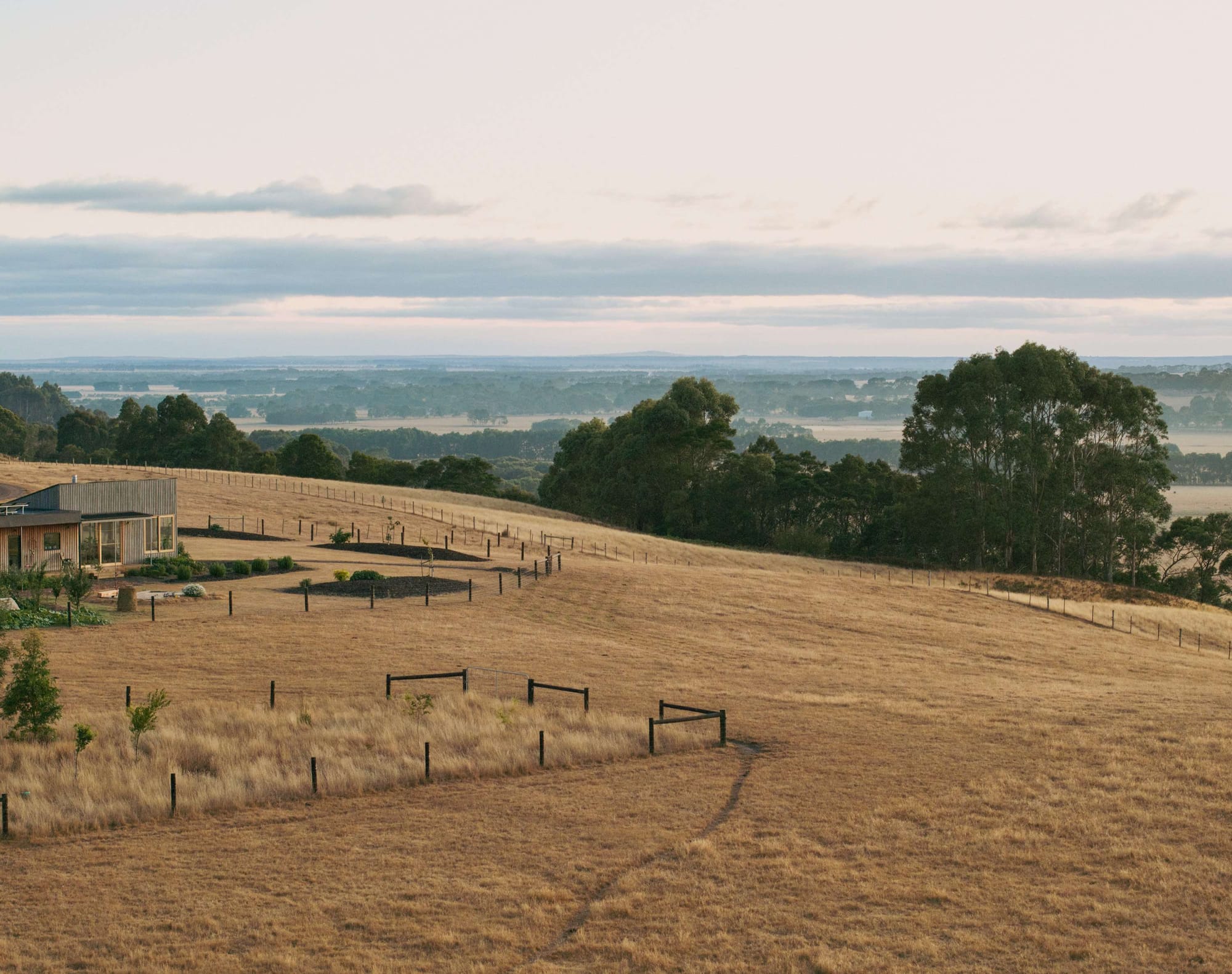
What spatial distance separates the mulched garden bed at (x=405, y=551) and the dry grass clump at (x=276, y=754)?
3028cm

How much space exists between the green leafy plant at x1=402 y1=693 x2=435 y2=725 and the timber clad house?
84.5 feet

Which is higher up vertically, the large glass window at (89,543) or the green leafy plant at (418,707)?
the large glass window at (89,543)

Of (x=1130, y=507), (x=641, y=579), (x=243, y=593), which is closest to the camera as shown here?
(x=243, y=593)

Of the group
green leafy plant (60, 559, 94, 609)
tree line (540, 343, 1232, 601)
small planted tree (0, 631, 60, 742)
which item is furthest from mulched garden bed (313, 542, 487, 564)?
tree line (540, 343, 1232, 601)

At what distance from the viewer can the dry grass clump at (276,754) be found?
Result: 20.6 m

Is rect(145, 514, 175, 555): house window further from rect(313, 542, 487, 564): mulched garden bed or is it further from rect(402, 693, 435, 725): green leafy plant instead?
rect(402, 693, 435, 725): green leafy plant

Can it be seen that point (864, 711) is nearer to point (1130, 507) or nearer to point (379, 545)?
point (379, 545)

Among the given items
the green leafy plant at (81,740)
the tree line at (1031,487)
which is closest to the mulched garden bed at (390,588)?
the green leafy plant at (81,740)

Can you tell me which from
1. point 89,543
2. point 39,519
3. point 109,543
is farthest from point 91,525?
point 39,519

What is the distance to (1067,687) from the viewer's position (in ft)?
112

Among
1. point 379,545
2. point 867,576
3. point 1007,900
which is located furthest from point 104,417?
point 1007,900

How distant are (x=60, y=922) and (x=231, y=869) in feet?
8.34

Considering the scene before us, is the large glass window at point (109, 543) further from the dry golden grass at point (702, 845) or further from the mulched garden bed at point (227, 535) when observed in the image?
the dry golden grass at point (702, 845)

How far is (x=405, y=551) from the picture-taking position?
59.2 m
